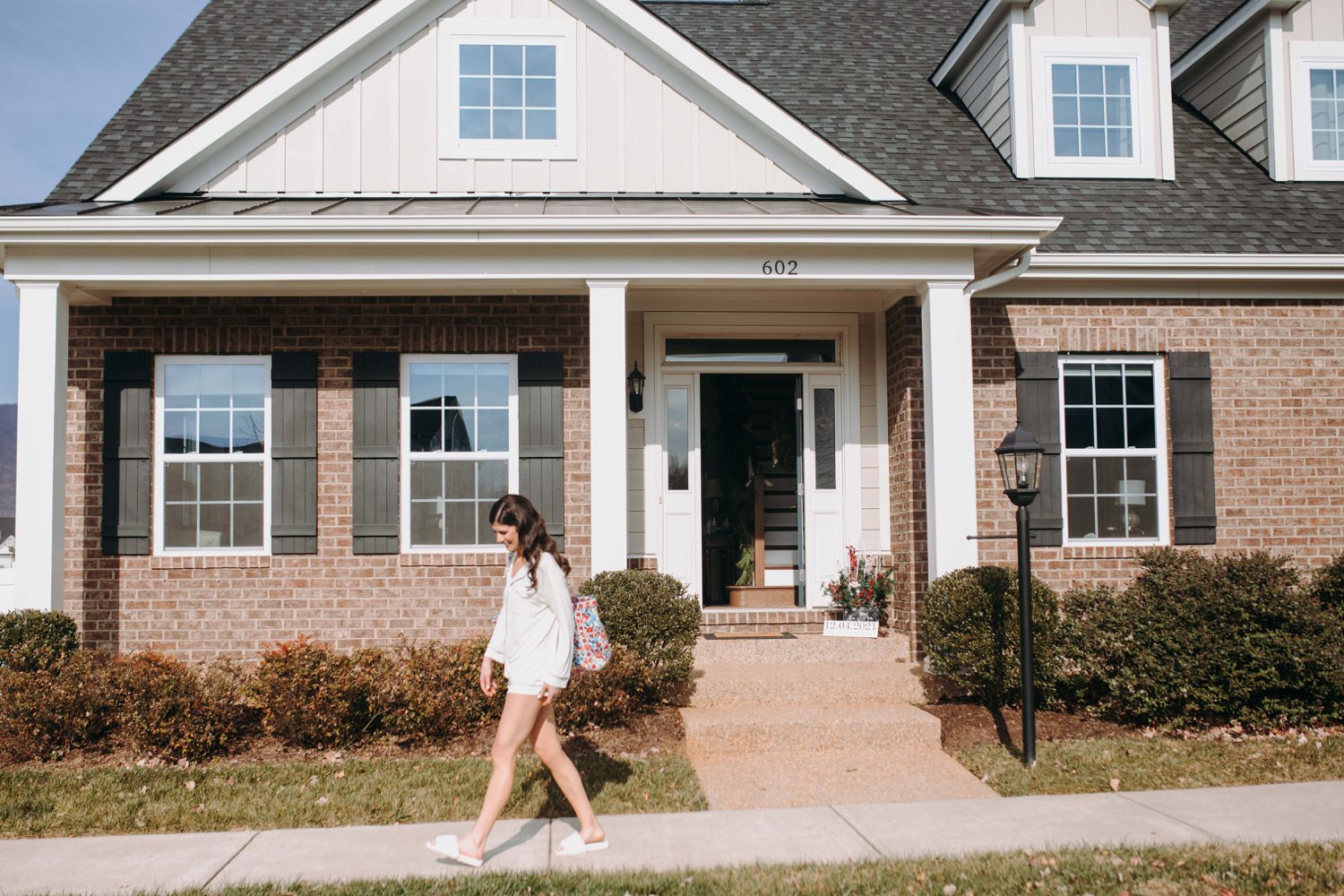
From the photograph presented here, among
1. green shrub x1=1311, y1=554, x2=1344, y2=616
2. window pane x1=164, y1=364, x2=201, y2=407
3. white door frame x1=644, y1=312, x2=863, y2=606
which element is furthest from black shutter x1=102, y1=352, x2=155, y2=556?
green shrub x1=1311, y1=554, x2=1344, y2=616

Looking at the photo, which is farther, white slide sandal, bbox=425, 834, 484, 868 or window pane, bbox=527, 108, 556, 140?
window pane, bbox=527, 108, 556, 140

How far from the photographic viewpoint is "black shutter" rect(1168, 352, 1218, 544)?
30.3 ft

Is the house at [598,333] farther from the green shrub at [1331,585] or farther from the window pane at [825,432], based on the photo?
the green shrub at [1331,585]

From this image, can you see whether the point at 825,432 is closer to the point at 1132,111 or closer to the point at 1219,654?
the point at 1219,654

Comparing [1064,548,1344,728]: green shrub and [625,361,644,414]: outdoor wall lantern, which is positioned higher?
[625,361,644,414]: outdoor wall lantern

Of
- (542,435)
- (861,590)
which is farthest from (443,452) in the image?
(861,590)

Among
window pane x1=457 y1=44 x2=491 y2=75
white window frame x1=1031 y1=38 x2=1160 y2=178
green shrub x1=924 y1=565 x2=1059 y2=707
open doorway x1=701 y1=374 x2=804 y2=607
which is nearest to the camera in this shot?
green shrub x1=924 y1=565 x2=1059 y2=707

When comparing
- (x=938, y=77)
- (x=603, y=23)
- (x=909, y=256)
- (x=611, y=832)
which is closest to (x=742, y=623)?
(x=909, y=256)

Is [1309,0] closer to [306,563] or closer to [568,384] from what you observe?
[568,384]

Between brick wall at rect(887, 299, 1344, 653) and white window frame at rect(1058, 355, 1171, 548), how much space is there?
0.13 meters

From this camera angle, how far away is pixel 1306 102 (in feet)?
34.7

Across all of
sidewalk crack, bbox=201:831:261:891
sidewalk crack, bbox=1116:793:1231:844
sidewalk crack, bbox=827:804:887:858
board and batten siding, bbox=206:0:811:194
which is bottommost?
sidewalk crack, bbox=827:804:887:858

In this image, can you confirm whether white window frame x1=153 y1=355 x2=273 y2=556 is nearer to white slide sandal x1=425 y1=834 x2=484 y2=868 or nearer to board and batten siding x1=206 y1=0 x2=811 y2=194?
board and batten siding x1=206 y1=0 x2=811 y2=194

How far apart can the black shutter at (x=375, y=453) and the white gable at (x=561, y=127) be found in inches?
59.3
